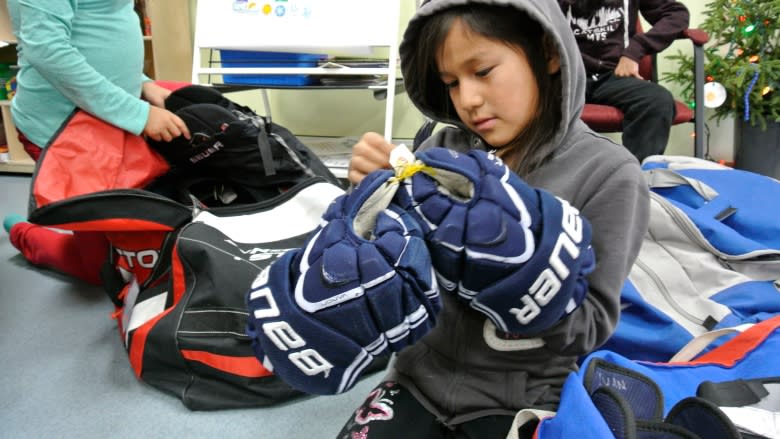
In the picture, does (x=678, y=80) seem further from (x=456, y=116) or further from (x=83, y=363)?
(x=83, y=363)

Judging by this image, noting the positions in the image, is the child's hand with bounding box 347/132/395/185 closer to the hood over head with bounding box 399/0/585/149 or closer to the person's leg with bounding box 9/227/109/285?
the hood over head with bounding box 399/0/585/149

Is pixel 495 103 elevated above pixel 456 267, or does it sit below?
above

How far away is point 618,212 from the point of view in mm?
544

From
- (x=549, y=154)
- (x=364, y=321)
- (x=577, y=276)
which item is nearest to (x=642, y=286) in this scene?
(x=549, y=154)

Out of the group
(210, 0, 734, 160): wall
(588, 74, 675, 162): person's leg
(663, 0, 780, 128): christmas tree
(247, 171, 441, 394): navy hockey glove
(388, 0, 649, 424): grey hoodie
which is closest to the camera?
(247, 171, 441, 394): navy hockey glove

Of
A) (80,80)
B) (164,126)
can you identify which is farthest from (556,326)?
(80,80)

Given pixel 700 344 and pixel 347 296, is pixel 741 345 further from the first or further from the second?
pixel 347 296

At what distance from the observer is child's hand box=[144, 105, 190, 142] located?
47.1 inches

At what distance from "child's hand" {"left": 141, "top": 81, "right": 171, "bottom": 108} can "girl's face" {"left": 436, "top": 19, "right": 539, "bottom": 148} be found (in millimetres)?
1051

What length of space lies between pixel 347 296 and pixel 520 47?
1.25ft

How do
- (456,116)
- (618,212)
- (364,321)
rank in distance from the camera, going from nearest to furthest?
1. (364,321)
2. (618,212)
3. (456,116)

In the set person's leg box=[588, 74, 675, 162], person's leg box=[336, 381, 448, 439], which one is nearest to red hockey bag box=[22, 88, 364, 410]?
person's leg box=[336, 381, 448, 439]

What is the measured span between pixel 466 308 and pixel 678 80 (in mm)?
2036

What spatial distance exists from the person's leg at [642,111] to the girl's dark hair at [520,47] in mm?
1103
